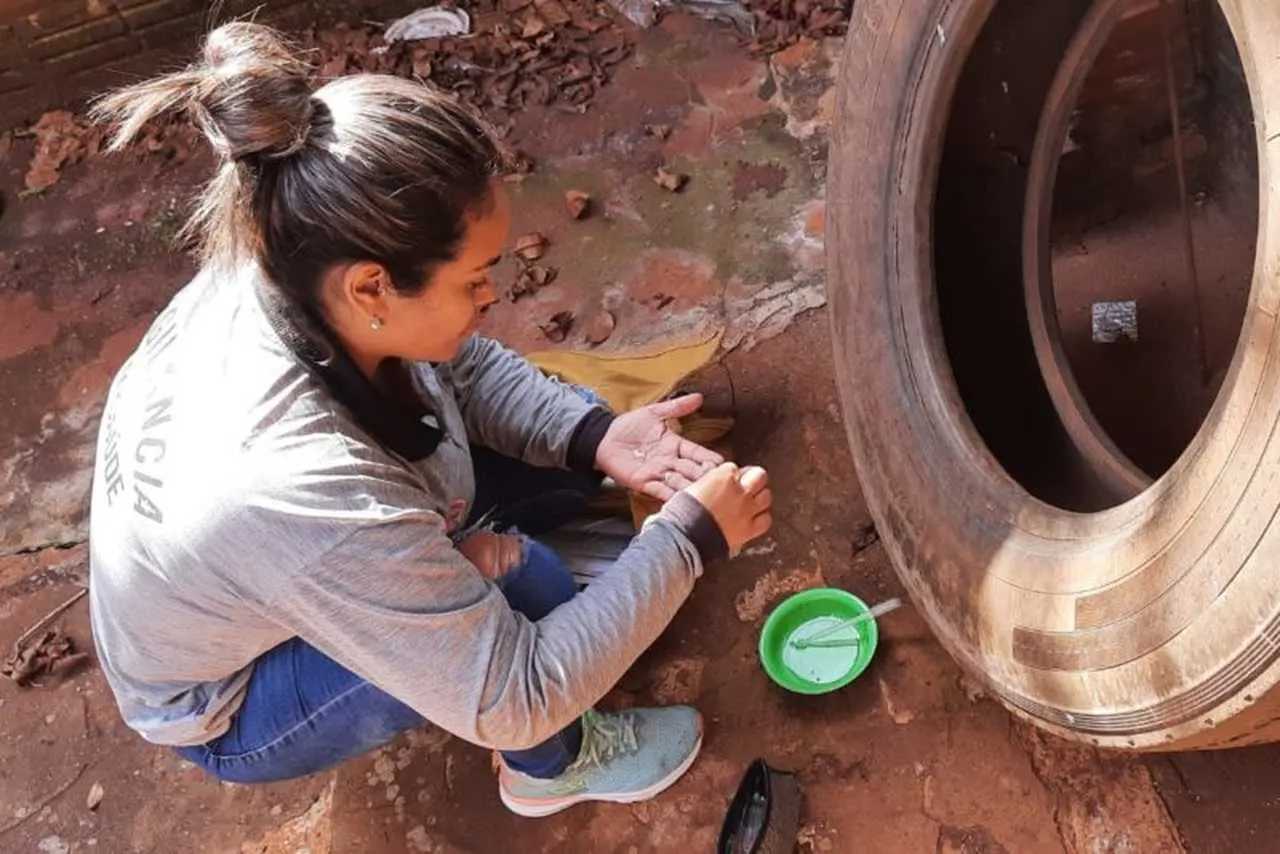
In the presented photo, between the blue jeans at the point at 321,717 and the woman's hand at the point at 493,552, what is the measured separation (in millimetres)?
21

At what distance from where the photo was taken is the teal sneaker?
6.64 feet

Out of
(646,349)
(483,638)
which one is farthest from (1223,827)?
(646,349)

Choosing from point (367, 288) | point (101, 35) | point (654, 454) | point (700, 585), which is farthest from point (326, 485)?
point (101, 35)

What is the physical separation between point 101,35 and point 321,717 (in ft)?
9.53

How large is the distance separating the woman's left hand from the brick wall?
2.20 m

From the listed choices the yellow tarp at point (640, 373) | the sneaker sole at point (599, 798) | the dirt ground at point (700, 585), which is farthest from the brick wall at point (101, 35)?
the sneaker sole at point (599, 798)

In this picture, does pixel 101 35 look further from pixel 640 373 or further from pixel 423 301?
pixel 423 301

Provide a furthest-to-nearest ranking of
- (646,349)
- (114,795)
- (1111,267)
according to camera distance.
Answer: (646,349) → (1111,267) → (114,795)

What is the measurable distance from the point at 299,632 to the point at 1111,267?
1796 mm

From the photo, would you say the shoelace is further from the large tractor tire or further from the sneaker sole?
the large tractor tire

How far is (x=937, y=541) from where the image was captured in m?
1.79

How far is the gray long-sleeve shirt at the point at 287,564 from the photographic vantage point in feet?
4.66

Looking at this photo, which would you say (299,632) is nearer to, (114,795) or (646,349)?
(114,795)

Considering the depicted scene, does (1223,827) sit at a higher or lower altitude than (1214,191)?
lower
